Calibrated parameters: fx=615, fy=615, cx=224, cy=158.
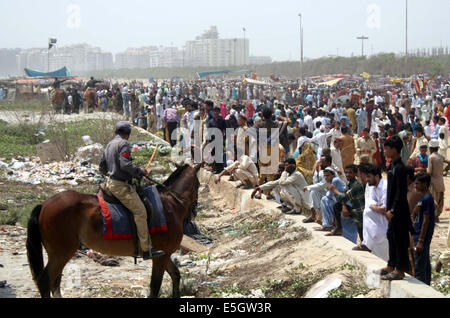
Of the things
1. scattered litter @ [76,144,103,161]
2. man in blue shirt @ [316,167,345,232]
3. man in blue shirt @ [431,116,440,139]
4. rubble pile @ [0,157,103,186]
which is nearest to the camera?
man in blue shirt @ [316,167,345,232]

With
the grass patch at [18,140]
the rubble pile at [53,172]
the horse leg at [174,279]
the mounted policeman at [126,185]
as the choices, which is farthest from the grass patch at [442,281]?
the grass patch at [18,140]

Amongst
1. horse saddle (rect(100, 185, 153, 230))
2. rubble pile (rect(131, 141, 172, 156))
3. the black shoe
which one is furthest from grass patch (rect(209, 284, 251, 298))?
rubble pile (rect(131, 141, 172, 156))

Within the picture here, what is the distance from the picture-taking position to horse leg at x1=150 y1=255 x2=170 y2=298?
7.15 meters

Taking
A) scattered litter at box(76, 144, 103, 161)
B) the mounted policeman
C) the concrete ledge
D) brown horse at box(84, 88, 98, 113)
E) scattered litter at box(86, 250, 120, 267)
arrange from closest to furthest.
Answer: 1. the concrete ledge
2. the mounted policeman
3. scattered litter at box(86, 250, 120, 267)
4. scattered litter at box(76, 144, 103, 161)
5. brown horse at box(84, 88, 98, 113)

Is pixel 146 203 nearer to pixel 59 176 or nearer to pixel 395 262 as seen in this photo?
pixel 395 262

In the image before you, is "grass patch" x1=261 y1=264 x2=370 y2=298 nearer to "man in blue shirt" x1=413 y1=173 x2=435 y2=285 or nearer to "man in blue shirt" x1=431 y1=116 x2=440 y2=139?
"man in blue shirt" x1=413 y1=173 x2=435 y2=285

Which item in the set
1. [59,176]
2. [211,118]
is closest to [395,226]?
[211,118]

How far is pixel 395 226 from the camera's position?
20.0 feet

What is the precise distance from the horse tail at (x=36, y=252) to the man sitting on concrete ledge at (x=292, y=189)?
14.2 ft

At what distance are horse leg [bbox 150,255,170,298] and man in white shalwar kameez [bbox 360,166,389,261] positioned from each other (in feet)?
8.00

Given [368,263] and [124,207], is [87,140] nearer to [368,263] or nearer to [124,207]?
[124,207]

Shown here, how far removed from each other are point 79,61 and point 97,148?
157969mm

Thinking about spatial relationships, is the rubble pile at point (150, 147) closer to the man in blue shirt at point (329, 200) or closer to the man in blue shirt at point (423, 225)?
the man in blue shirt at point (329, 200)

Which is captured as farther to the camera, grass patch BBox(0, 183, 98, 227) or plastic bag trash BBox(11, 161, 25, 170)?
plastic bag trash BBox(11, 161, 25, 170)
